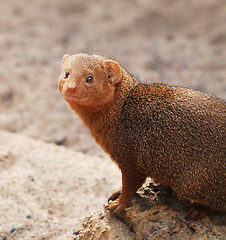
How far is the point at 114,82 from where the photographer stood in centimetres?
312

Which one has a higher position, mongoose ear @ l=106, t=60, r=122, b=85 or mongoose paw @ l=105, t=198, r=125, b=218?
mongoose ear @ l=106, t=60, r=122, b=85

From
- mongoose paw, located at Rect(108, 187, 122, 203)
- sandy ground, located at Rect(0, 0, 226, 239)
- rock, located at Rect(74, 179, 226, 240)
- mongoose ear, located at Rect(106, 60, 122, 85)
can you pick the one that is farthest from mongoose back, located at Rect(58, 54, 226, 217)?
sandy ground, located at Rect(0, 0, 226, 239)

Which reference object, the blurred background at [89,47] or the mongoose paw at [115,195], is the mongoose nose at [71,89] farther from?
the blurred background at [89,47]

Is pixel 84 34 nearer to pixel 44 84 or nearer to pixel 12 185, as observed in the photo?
pixel 44 84

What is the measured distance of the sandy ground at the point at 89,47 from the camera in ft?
20.6

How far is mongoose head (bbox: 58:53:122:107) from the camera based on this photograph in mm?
2884

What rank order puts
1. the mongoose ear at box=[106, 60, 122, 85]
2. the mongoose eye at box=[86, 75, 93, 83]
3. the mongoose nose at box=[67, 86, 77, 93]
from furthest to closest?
the mongoose ear at box=[106, 60, 122, 85] → the mongoose eye at box=[86, 75, 93, 83] → the mongoose nose at box=[67, 86, 77, 93]

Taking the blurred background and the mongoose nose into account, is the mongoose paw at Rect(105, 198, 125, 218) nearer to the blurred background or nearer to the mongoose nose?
the mongoose nose

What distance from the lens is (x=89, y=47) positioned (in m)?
8.06

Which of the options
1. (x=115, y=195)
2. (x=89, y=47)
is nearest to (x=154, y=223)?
(x=115, y=195)

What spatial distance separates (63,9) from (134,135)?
6742 millimetres

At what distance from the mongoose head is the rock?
90cm

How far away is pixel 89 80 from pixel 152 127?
0.60 meters

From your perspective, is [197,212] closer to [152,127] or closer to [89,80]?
[152,127]
